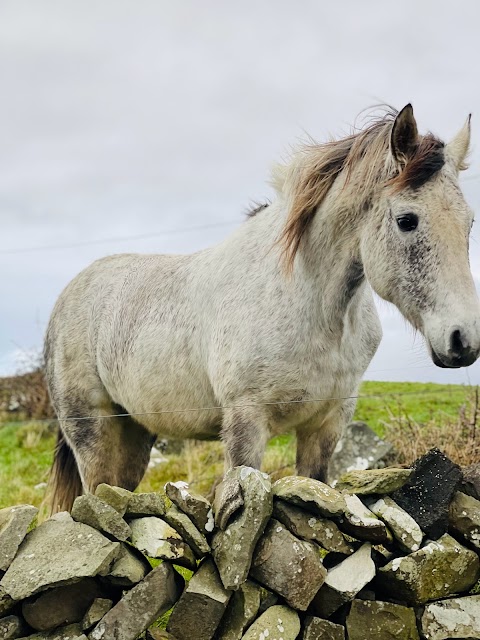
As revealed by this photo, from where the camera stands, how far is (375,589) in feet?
11.6

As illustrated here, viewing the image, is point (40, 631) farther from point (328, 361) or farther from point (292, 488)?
point (328, 361)

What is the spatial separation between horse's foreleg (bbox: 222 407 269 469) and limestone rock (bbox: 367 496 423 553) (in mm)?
745

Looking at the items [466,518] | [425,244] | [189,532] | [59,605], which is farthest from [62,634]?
[425,244]

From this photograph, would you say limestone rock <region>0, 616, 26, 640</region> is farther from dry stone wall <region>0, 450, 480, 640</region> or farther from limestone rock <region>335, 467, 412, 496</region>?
limestone rock <region>335, 467, 412, 496</region>

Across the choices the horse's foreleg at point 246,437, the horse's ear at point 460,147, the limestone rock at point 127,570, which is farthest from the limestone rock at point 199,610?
the horse's ear at point 460,147

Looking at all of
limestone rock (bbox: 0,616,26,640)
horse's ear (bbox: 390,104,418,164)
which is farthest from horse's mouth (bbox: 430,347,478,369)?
limestone rock (bbox: 0,616,26,640)

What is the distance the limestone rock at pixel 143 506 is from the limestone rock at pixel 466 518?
5.25 ft

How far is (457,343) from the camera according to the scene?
10.5 feet

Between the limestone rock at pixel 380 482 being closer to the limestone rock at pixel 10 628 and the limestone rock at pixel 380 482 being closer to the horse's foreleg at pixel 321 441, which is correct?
the horse's foreleg at pixel 321 441

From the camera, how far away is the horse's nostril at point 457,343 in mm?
3180

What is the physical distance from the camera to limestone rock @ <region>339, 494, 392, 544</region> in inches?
135

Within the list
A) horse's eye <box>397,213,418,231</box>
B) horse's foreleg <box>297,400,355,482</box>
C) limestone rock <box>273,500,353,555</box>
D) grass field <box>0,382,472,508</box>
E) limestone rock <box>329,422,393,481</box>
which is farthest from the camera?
grass field <box>0,382,472,508</box>

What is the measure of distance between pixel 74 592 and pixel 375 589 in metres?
1.57

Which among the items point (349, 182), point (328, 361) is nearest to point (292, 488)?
point (328, 361)
